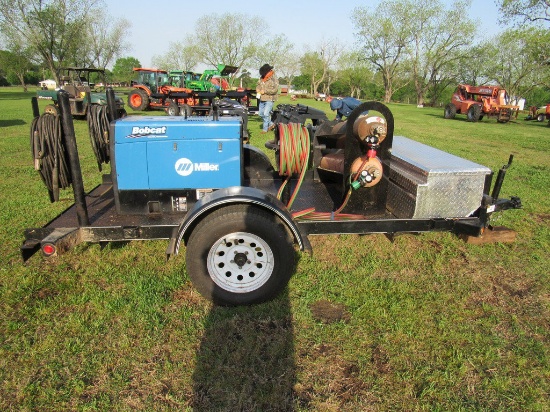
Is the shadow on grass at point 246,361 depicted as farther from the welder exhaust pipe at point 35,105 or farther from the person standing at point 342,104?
the person standing at point 342,104

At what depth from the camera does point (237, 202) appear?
2.79m

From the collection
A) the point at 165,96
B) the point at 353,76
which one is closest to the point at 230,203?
the point at 165,96

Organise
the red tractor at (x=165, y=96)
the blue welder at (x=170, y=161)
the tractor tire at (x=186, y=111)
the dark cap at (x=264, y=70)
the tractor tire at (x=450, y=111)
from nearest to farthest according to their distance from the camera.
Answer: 1. the blue welder at (x=170, y=161)
2. the tractor tire at (x=186, y=111)
3. the dark cap at (x=264, y=70)
4. the red tractor at (x=165, y=96)
5. the tractor tire at (x=450, y=111)

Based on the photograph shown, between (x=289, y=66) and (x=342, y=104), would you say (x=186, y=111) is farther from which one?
(x=289, y=66)

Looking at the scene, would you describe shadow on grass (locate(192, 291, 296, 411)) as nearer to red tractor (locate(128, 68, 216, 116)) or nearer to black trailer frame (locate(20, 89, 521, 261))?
black trailer frame (locate(20, 89, 521, 261))

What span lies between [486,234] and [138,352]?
3743mm

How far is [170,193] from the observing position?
328 cm

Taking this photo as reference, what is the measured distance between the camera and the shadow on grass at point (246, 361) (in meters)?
2.09

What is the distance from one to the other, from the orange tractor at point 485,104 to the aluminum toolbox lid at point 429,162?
2103 cm

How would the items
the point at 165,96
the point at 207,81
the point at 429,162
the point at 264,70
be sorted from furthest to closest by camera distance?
1. the point at 207,81
2. the point at 165,96
3. the point at 264,70
4. the point at 429,162

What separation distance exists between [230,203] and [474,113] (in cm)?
2343

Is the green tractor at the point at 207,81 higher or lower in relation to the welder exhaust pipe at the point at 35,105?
higher

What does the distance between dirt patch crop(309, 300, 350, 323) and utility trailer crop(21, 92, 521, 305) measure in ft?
1.10

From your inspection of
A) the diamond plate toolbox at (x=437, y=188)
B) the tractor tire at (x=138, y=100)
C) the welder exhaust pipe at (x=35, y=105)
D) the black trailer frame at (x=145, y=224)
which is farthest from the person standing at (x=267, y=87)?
the tractor tire at (x=138, y=100)
